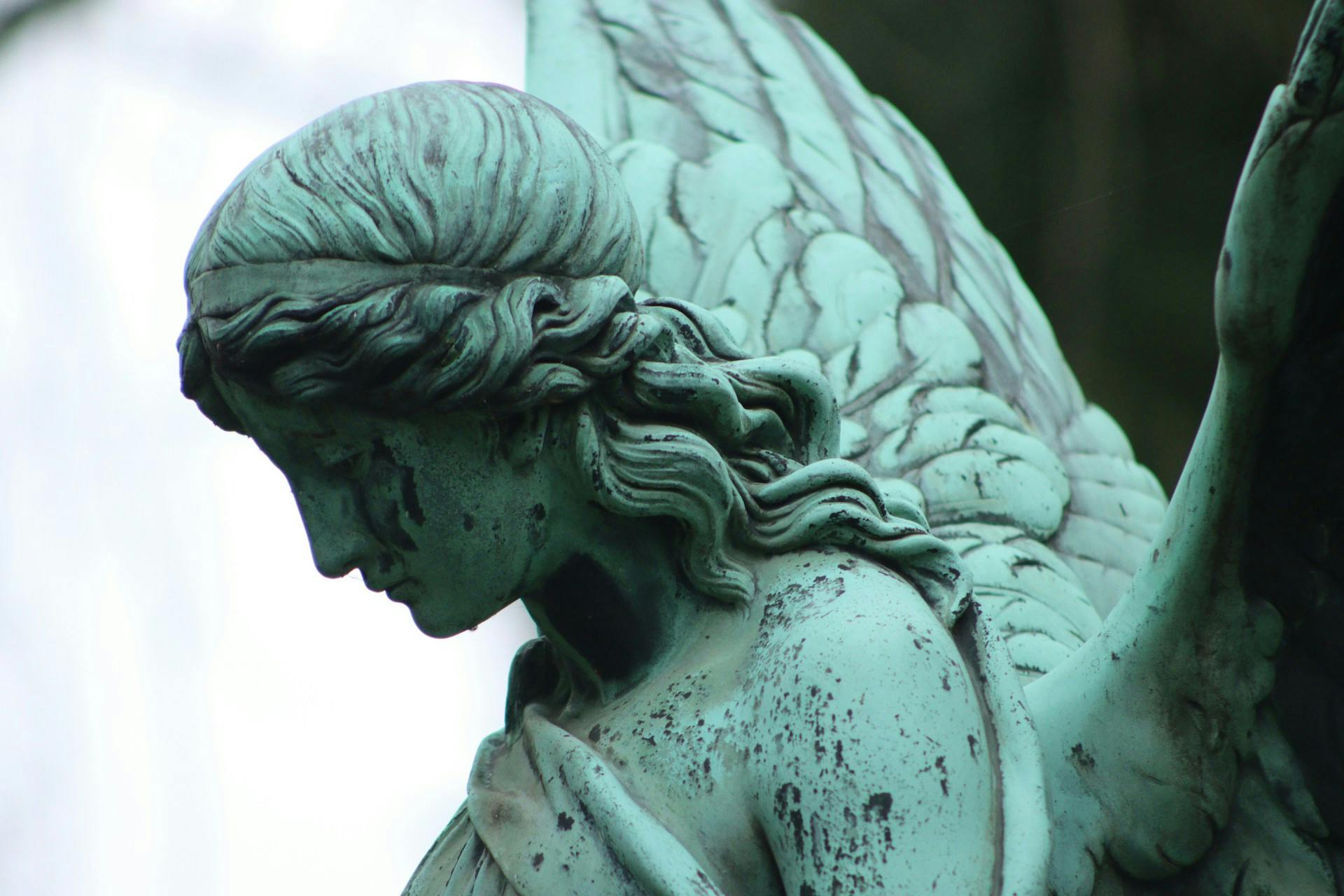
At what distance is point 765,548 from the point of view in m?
1.74

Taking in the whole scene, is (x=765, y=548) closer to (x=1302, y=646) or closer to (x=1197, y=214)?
(x=1302, y=646)

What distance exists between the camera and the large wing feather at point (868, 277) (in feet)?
8.58

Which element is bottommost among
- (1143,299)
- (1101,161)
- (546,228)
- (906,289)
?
(1143,299)

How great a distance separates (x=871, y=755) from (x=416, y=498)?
443 millimetres

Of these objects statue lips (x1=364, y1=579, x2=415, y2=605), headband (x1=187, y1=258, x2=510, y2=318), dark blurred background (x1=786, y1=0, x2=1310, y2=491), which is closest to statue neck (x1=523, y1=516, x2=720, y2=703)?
statue lips (x1=364, y1=579, x2=415, y2=605)

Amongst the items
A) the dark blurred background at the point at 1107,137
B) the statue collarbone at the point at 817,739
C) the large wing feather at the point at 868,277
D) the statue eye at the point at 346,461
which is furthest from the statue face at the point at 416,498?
the dark blurred background at the point at 1107,137

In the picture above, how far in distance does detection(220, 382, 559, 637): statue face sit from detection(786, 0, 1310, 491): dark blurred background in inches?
129

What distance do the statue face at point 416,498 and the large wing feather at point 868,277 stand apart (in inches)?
32.7

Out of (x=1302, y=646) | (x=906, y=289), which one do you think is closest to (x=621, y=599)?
(x=1302, y=646)

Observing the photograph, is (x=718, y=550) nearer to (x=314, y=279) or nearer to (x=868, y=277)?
(x=314, y=279)

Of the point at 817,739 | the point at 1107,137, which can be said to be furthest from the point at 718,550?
the point at 1107,137

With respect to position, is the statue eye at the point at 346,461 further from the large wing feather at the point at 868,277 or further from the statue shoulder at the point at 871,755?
the large wing feather at the point at 868,277

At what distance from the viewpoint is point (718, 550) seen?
1.74m

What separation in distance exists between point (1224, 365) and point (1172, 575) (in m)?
0.21
